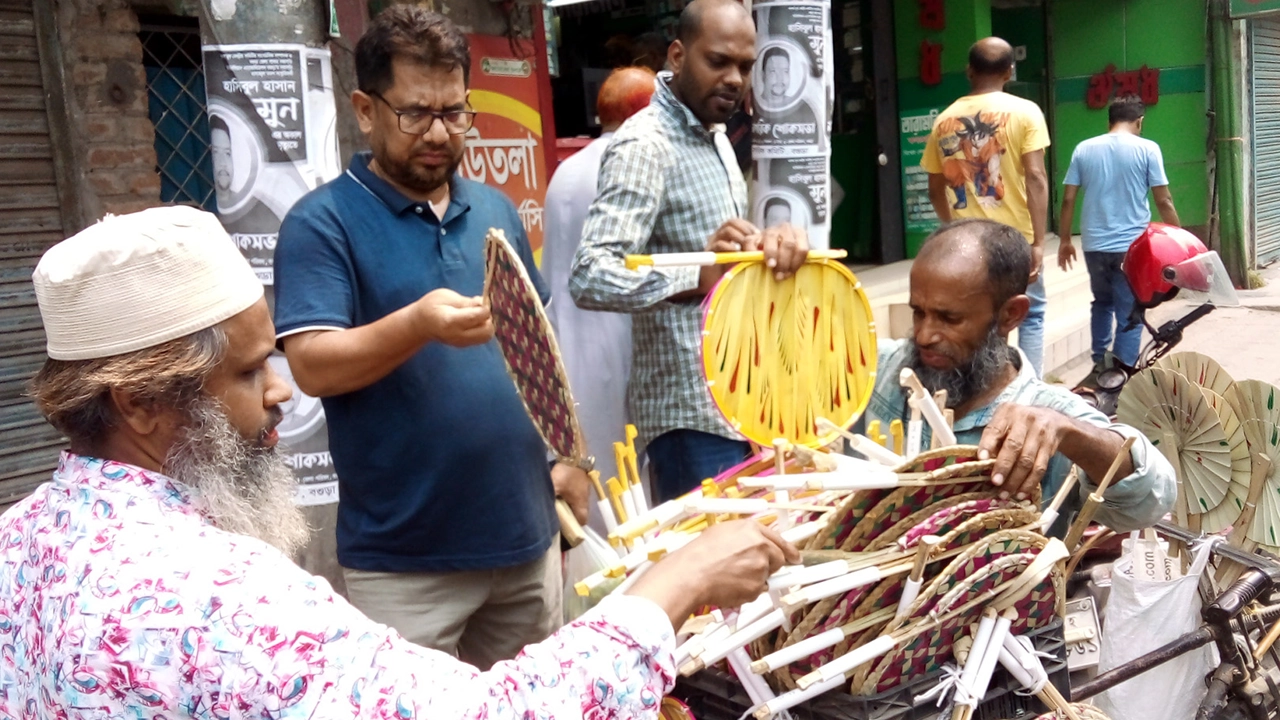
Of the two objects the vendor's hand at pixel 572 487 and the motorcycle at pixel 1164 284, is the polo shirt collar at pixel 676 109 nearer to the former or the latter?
the vendor's hand at pixel 572 487

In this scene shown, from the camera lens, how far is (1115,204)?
6703 millimetres

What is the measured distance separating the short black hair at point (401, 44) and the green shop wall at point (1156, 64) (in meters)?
11.0

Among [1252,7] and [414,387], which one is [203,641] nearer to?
[414,387]

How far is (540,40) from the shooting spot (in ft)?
17.9

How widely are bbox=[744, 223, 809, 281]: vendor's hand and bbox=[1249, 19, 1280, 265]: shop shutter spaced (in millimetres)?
11368

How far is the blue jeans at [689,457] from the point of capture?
2779 mm

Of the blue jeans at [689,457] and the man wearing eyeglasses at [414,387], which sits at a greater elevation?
the man wearing eyeglasses at [414,387]

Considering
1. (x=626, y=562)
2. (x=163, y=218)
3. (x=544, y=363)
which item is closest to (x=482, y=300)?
(x=544, y=363)

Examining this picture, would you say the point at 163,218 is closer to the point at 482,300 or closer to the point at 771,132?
the point at 482,300

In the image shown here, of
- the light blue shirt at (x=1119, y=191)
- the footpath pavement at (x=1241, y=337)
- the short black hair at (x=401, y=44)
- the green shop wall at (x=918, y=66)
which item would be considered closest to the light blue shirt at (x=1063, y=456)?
the short black hair at (x=401, y=44)

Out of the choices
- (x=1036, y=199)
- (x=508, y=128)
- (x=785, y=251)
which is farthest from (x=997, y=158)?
(x=785, y=251)

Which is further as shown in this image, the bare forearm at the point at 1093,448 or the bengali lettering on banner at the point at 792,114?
the bengali lettering on banner at the point at 792,114

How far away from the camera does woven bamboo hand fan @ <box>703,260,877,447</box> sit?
6.42 feet

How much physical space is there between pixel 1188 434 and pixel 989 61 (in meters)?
3.21
